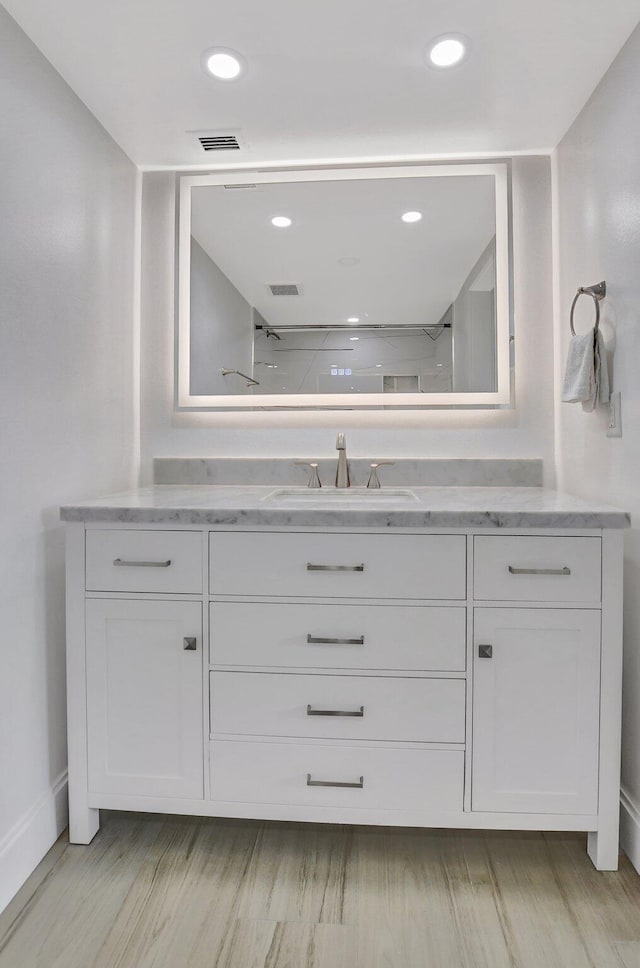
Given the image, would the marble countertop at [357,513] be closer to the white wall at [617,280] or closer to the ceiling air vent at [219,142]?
the white wall at [617,280]

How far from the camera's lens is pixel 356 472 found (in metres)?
2.12

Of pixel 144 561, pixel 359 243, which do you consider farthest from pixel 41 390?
pixel 359 243

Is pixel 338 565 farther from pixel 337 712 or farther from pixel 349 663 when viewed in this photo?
pixel 337 712

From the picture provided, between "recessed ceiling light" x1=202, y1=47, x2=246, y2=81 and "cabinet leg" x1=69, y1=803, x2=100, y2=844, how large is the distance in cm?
207

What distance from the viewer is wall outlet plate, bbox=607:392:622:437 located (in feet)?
5.31

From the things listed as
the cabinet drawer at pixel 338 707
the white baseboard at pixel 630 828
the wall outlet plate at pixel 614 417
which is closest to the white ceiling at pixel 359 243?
the wall outlet plate at pixel 614 417

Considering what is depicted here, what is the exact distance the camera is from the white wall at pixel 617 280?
151 cm

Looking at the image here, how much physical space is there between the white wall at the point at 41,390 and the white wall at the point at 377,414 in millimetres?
283

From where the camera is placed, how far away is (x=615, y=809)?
1.42 m

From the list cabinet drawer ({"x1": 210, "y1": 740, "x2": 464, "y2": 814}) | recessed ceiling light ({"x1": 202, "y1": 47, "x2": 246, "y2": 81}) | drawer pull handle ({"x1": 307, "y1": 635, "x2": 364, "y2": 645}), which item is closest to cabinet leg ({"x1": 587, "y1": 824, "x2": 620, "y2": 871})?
cabinet drawer ({"x1": 210, "y1": 740, "x2": 464, "y2": 814})

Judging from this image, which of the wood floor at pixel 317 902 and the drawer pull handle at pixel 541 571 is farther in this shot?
the drawer pull handle at pixel 541 571

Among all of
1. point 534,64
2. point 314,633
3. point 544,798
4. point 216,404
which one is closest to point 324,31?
point 534,64

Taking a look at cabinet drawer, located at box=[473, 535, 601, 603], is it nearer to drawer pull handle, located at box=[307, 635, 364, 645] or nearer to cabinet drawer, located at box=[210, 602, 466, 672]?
cabinet drawer, located at box=[210, 602, 466, 672]

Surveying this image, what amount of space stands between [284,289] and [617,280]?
112 centimetres
